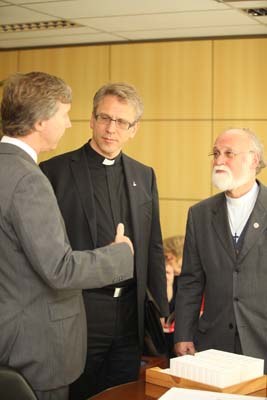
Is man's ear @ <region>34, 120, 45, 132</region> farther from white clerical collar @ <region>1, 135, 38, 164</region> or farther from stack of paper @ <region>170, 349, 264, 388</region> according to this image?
stack of paper @ <region>170, 349, 264, 388</region>

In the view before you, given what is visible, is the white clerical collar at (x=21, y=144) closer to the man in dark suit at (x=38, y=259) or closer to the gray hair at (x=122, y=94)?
the man in dark suit at (x=38, y=259)

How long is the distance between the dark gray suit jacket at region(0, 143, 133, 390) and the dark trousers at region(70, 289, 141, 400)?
2.56 ft

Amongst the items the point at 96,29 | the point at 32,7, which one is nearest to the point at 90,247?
the point at 32,7

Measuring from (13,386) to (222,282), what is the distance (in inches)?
54.1

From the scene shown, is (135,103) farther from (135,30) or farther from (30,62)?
(30,62)

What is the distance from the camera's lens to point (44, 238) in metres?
2.61

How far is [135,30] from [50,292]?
4353 millimetres

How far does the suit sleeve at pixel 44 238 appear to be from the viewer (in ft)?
8.56

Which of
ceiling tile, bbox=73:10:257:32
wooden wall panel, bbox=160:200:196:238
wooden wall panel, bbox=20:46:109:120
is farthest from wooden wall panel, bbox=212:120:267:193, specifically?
wooden wall panel, bbox=20:46:109:120

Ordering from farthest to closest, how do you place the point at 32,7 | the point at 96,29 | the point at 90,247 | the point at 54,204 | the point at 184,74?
the point at 184,74 → the point at 96,29 → the point at 32,7 → the point at 90,247 → the point at 54,204

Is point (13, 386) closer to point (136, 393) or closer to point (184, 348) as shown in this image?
point (136, 393)

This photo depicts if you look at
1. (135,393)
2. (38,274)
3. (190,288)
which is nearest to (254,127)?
(190,288)

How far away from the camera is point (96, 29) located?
6637 mm

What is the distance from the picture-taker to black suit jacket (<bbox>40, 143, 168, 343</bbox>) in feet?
12.1
